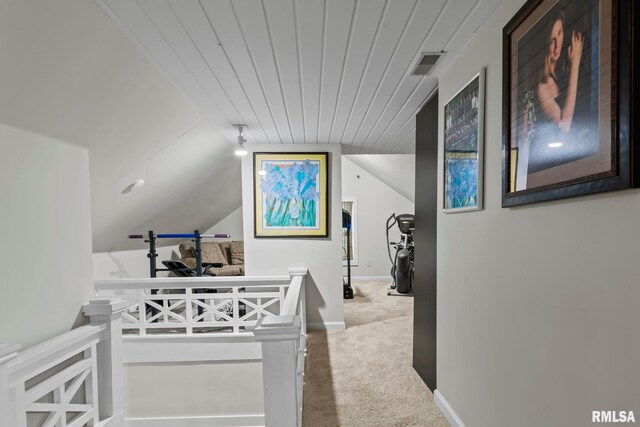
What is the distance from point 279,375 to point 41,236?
134cm

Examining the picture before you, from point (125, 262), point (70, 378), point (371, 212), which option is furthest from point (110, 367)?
point (371, 212)

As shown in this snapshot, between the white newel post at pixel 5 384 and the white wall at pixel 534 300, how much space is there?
199 cm

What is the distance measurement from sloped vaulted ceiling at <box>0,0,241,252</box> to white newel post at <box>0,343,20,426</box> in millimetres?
960

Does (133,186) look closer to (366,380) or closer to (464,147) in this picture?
(366,380)

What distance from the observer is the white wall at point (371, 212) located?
6.42 m

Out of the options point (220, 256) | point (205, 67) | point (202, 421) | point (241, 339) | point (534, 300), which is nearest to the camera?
point (534, 300)

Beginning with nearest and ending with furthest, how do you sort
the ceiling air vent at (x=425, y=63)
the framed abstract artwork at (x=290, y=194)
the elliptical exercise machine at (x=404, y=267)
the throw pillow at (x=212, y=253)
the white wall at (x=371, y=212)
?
the ceiling air vent at (x=425, y=63) → the framed abstract artwork at (x=290, y=194) → the elliptical exercise machine at (x=404, y=267) → the throw pillow at (x=212, y=253) → the white wall at (x=371, y=212)

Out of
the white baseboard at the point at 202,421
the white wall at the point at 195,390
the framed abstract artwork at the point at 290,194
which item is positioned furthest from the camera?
the framed abstract artwork at the point at 290,194

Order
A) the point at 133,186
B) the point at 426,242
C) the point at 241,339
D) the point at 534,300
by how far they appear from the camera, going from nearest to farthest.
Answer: the point at 534,300
the point at 426,242
the point at 241,339
the point at 133,186

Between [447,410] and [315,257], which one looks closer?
[447,410]

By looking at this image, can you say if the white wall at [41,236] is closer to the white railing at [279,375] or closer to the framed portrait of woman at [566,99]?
the white railing at [279,375]

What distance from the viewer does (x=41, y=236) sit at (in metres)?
1.38

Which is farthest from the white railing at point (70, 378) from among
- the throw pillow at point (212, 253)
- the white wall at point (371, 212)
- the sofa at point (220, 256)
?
the white wall at point (371, 212)

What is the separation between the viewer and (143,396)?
245cm
